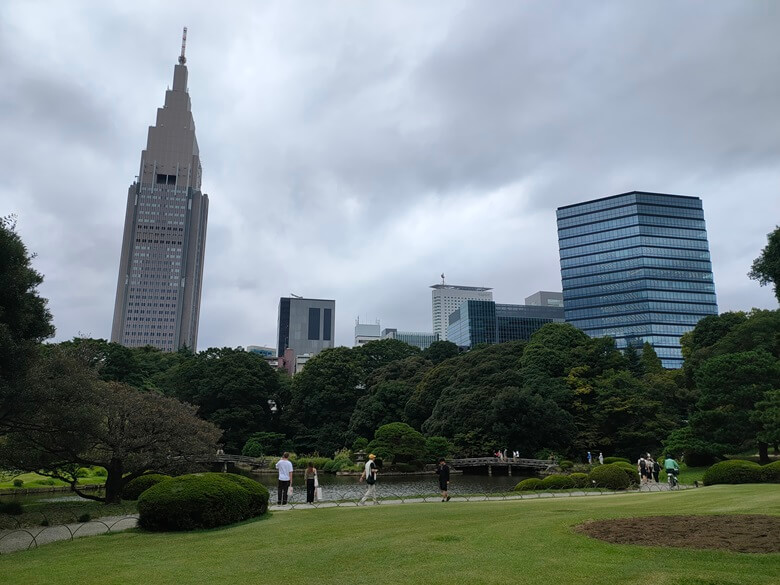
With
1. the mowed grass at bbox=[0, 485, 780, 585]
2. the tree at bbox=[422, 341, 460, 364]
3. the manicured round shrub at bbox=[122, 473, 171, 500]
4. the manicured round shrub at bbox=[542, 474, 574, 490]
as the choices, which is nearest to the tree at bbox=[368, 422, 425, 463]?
the manicured round shrub at bbox=[542, 474, 574, 490]

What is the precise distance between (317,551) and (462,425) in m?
41.1

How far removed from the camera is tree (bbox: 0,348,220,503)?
16.8 meters

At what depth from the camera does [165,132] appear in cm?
15300

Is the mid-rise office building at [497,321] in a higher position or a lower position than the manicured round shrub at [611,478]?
higher

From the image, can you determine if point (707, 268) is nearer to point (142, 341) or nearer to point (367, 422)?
point (367, 422)

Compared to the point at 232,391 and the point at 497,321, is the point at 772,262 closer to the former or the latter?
the point at 232,391

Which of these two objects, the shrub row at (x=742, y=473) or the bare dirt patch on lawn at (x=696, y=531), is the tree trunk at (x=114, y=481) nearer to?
the bare dirt patch on lawn at (x=696, y=531)

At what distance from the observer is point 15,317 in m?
15.2

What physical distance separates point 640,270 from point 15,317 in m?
104

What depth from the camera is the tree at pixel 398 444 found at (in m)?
43.7

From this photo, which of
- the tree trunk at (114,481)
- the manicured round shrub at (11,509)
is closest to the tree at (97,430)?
the tree trunk at (114,481)

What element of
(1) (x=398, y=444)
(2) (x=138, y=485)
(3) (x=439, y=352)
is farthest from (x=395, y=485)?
(3) (x=439, y=352)

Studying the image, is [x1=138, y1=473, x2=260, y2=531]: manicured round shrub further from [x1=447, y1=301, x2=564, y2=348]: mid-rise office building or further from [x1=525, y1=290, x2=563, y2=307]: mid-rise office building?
[x1=525, y1=290, x2=563, y2=307]: mid-rise office building

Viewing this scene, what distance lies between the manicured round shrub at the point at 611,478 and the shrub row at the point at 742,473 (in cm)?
366
